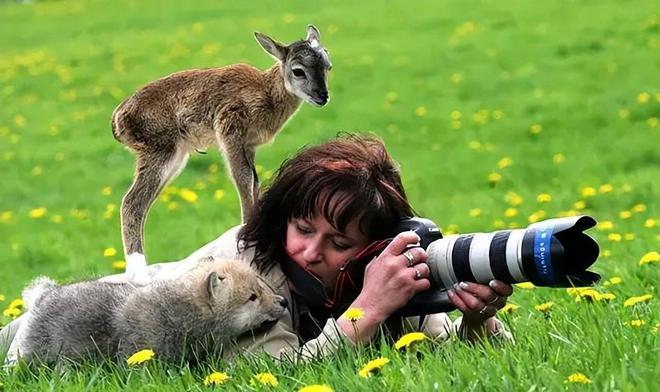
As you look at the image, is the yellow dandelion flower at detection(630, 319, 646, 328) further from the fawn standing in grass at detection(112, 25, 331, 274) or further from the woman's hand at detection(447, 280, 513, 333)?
the fawn standing in grass at detection(112, 25, 331, 274)

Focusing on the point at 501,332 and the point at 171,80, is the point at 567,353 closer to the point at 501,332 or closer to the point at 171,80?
the point at 501,332

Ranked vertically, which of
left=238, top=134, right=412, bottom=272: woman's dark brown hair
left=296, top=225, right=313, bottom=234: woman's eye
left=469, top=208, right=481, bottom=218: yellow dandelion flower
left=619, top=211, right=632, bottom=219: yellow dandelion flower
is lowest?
left=619, top=211, right=632, bottom=219: yellow dandelion flower

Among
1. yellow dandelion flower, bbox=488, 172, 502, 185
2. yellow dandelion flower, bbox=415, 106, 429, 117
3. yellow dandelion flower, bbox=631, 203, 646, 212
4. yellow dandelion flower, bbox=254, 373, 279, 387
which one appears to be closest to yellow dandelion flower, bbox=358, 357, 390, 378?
yellow dandelion flower, bbox=254, 373, 279, 387

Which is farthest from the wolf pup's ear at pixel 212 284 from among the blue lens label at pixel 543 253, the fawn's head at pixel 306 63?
the blue lens label at pixel 543 253

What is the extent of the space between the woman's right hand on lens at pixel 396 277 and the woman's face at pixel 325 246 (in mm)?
280

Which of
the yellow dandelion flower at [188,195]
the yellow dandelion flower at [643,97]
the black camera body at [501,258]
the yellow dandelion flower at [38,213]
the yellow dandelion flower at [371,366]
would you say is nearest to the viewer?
the yellow dandelion flower at [371,366]

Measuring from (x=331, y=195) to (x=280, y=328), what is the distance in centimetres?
52

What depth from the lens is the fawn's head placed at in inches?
149

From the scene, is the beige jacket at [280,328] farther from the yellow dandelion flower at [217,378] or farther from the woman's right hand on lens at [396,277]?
the yellow dandelion flower at [217,378]

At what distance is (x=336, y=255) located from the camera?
394 centimetres

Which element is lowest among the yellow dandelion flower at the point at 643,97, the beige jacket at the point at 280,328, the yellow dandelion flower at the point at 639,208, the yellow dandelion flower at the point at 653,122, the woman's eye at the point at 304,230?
the yellow dandelion flower at the point at 639,208

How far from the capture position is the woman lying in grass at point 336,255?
11.9ft

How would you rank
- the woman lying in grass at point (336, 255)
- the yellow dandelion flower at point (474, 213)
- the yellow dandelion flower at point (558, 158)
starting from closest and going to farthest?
the woman lying in grass at point (336, 255) < the yellow dandelion flower at point (474, 213) < the yellow dandelion flower at point (558, 158)

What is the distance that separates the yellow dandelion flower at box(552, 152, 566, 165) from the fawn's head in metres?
8.86
